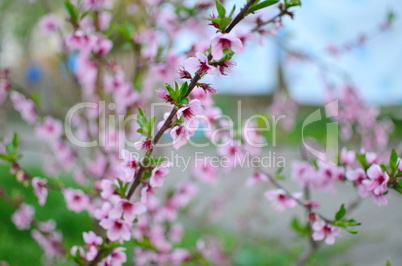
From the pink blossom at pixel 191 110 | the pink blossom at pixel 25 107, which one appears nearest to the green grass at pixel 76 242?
the pink blossom at pixel 25 107

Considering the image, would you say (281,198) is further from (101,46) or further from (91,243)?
(101,46)

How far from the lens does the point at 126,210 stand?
0.92m

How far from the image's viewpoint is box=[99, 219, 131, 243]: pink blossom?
0.93 meters

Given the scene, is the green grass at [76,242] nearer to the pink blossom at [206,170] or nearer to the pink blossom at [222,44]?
the pink blossom at [206,170]

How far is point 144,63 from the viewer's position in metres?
1.65

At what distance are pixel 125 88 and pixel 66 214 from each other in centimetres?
172

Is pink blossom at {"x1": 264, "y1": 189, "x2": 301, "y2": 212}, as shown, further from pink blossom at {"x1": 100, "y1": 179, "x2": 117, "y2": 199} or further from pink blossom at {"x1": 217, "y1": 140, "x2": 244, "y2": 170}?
pink blossom at {"x1": 100, "y1": 179, "x2": 117, "y2": 199}

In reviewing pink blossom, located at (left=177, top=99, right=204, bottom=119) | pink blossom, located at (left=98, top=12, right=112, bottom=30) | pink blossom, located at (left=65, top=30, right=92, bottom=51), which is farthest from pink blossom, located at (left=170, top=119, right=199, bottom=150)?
pink blossom, located at (left=98, top=12, right=112, bottom=30)

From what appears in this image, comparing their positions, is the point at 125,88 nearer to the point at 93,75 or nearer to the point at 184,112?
the point at 93,75

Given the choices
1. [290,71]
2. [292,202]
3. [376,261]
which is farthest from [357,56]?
[292,202]

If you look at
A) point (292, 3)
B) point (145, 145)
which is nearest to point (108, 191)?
point (145, 145)

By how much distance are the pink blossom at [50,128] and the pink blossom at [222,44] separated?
1.23 m

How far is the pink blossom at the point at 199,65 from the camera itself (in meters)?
0.75

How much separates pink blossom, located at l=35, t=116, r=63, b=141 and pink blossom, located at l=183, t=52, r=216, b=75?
1.19 meters
